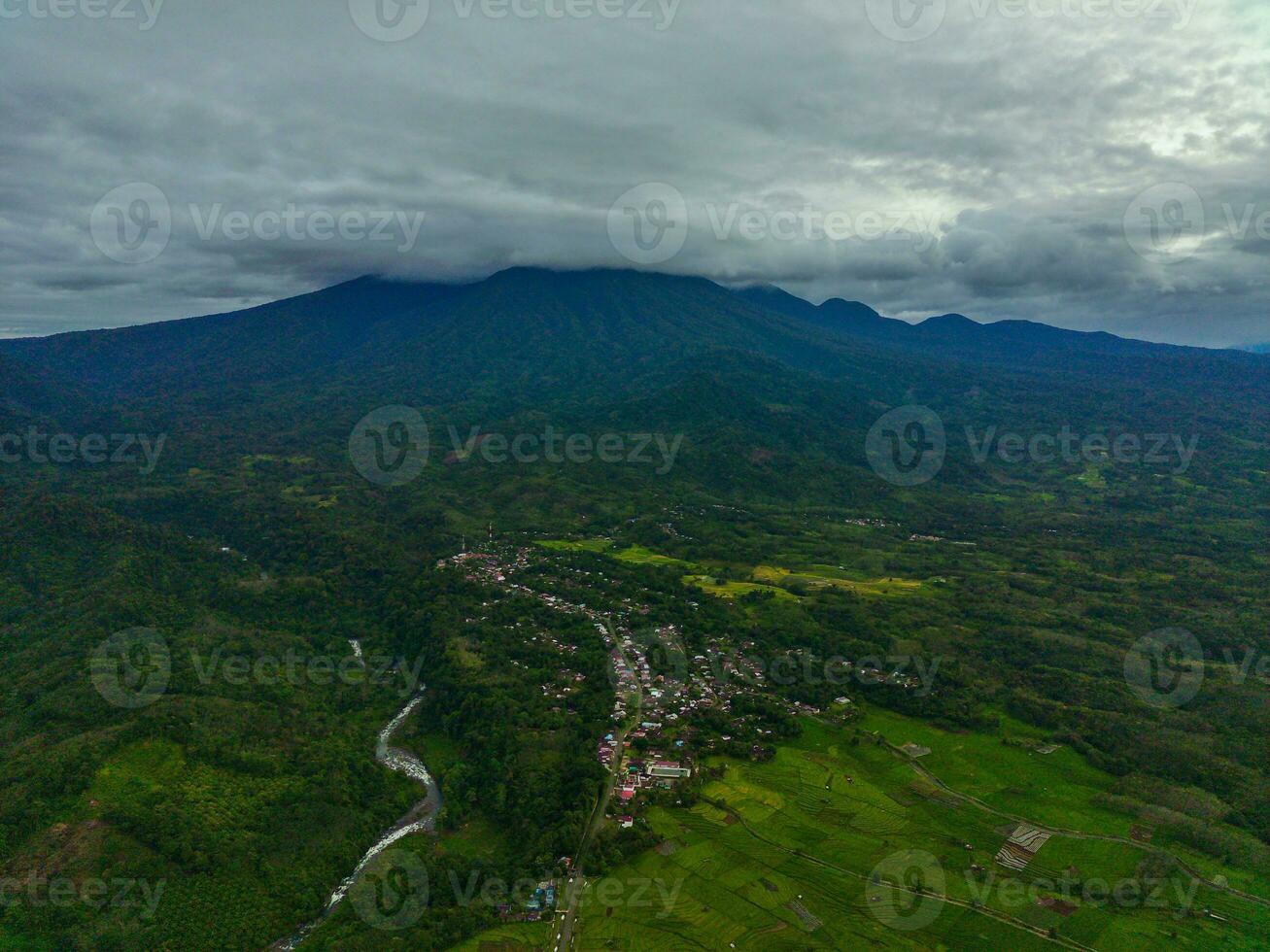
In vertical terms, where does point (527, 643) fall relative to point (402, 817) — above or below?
above

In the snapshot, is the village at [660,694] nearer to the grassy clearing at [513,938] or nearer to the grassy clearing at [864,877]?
the grassy clearing at [864,877]

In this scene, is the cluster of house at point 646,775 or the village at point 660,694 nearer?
the cluster of house at point 646,775

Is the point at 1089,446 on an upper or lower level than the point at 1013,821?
upper

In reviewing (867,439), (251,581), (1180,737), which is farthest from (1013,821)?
(867,439)

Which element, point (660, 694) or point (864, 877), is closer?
point (864, 877)

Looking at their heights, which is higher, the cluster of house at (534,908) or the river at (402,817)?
the cluster of house at (534,908)

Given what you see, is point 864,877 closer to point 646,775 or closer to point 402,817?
point 646,775

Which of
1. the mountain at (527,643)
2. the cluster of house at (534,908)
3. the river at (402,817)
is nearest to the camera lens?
the cluster of house at (534,908)

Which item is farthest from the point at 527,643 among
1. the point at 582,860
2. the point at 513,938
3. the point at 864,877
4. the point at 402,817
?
the point at 864,877

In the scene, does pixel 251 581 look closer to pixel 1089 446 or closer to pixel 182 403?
pixel 182 403

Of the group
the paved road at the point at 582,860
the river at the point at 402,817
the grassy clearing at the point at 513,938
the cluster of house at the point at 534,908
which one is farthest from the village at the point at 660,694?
the river at the point at 402,817

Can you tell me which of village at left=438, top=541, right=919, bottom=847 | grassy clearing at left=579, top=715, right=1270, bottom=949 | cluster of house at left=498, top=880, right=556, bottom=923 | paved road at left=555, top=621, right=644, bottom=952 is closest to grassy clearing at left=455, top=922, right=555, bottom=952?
cluster of house at left=498, top=880, right=556, bottom=923
